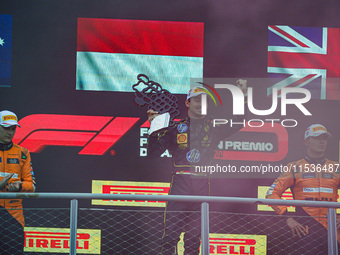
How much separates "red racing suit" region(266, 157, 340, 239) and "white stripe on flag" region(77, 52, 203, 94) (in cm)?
123

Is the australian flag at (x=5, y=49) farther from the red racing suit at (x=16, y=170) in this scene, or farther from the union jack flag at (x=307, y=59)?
the union jack flag at (x=307, y=59)

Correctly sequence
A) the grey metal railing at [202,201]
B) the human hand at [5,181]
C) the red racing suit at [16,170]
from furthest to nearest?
the red racing suit at [16,170]
the human hand at [5,181]
the grey metal railing at [202,201]

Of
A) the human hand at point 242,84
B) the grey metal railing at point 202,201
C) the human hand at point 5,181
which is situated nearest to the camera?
the grey metal railing at point 202,201

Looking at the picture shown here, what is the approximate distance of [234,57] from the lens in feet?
11.4

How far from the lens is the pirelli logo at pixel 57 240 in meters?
3.42

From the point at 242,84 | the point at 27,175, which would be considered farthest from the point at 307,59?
the point at 27,175

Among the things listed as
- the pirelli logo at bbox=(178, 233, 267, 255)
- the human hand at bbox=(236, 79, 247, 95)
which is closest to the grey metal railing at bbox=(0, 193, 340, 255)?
the pirelli logo at bbox=(178, 233, 267, 255)

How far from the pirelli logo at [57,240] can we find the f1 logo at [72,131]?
74cm

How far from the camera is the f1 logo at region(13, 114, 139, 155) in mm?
3443

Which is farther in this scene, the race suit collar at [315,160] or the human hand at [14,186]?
the race suit collar at [315,160]

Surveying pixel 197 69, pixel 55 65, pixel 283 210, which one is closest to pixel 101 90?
pixel 55 65

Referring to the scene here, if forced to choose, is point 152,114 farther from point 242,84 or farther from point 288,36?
point 288,36

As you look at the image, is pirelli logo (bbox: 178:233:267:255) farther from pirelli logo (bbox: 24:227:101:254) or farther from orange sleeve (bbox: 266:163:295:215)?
pirelli logo (bbox: 24:227:101:254)

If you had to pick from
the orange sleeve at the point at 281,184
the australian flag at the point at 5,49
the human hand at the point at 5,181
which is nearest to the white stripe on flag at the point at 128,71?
the australian flag at the point at 5,49
